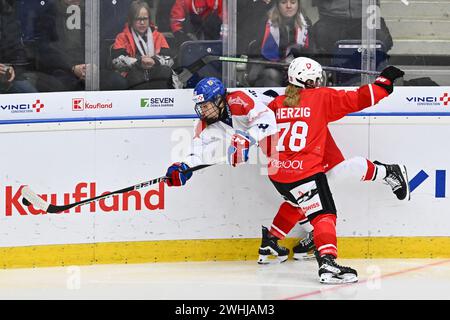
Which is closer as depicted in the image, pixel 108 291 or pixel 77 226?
pixel 108 291

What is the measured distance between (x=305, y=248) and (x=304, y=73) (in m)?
1.10

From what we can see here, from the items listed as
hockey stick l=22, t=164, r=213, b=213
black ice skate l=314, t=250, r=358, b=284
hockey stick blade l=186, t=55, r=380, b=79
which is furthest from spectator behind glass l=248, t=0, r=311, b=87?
black ice skate l=314, t=250, r=358, b=284

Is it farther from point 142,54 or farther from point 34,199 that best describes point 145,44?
point 34,199

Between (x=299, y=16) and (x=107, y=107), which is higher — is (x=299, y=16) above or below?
above

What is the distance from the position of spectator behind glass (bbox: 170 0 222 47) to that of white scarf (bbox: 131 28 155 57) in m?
0.14

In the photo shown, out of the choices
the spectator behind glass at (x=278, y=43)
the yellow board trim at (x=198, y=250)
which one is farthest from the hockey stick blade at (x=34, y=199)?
the spectator behind glass at (x=278, y=43)

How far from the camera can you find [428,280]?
7266 millimetres

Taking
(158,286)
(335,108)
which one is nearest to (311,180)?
(335,108)

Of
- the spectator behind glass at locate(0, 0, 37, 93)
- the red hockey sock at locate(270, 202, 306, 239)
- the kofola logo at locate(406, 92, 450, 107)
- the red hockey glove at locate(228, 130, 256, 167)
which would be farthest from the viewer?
the kofola logo at locate(406, 92, 450, 107)

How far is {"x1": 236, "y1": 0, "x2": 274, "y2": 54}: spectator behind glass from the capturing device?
7.75 metres

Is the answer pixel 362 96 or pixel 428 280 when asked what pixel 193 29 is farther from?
pixel 428 280

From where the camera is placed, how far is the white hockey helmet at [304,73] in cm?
733

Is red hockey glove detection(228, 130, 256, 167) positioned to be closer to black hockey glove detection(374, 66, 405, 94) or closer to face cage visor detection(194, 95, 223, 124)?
face cage visor detection(194, 95, 223, 124)

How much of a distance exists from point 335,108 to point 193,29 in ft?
3.33
